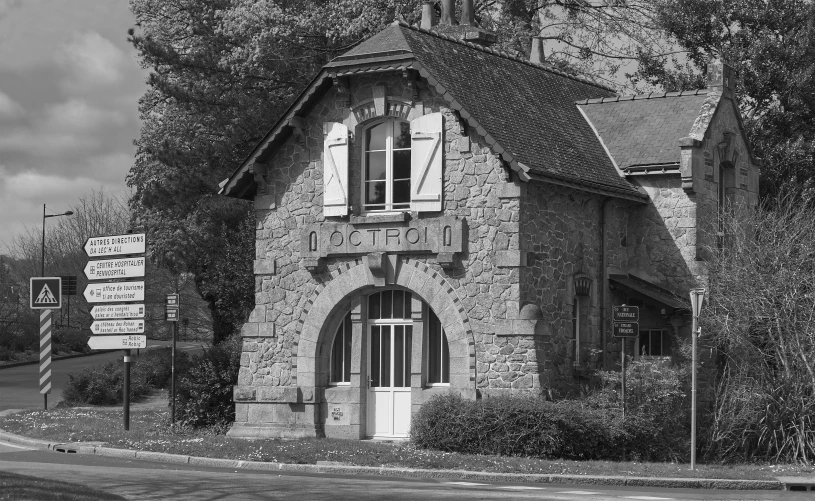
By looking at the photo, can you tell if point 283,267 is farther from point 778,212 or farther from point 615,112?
point 778,212

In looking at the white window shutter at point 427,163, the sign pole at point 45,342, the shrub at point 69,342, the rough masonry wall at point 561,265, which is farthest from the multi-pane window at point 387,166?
the shrub at point 69,342

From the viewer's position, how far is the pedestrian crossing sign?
2750cm

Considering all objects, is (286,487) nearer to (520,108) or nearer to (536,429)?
(536,429)

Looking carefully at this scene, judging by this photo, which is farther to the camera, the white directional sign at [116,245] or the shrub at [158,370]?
the shrub at [158,370]

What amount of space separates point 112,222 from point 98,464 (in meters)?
53.8

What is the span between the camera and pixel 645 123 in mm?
28266

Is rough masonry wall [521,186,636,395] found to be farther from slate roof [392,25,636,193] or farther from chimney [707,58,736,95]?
chimney [707,58,736,95]

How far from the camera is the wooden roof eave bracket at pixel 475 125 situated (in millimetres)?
22406

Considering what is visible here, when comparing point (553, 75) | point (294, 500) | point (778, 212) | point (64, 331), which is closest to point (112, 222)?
point (64, 331)

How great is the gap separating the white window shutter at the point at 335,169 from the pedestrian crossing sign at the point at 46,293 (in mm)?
7149

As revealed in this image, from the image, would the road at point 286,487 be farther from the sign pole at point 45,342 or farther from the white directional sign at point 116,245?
the sign pole at point 45,342

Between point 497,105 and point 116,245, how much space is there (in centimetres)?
Answer: 817

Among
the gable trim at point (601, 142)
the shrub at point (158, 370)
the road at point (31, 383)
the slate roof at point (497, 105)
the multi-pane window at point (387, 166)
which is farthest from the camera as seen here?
the shrub at point (158, 370)

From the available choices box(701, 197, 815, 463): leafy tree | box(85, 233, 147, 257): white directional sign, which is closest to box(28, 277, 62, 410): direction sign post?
box(85, 233, 147, 257): white directional sign
